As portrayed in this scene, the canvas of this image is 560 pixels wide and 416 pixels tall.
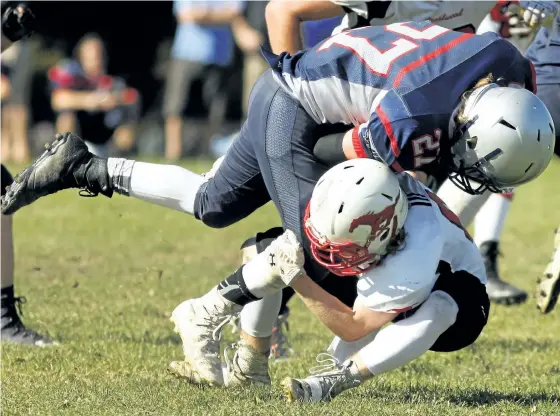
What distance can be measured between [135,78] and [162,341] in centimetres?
1309

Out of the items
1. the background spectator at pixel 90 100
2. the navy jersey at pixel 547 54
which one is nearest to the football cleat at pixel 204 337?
the navy jersey at pixel 547 54

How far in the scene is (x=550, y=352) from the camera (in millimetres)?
5180

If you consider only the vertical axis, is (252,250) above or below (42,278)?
above

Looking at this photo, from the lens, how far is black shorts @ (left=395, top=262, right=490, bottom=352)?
4.02 meters

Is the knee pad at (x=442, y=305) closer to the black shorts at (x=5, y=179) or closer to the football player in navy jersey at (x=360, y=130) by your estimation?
the football player in navy jersey at (x=360, y=130)

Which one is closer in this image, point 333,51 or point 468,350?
point 333,51

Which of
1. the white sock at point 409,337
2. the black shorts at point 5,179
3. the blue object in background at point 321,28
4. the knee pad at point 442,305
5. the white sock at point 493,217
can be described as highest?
the knee pad at point 442,305

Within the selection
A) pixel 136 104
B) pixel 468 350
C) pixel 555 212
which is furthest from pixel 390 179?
pixel 136 104

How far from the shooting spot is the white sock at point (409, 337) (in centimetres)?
387

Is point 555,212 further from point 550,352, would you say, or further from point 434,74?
point 434,74

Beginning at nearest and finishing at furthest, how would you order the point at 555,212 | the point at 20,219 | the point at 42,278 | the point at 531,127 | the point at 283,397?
the point at 531,127 < the point at 283,397 < the point at 42,278 < the point at 20,219 < the point at 555,212

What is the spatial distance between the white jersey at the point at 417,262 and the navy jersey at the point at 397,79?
20cm

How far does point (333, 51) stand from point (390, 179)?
59cm

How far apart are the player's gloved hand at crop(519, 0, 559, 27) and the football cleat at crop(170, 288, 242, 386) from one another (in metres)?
2.05
